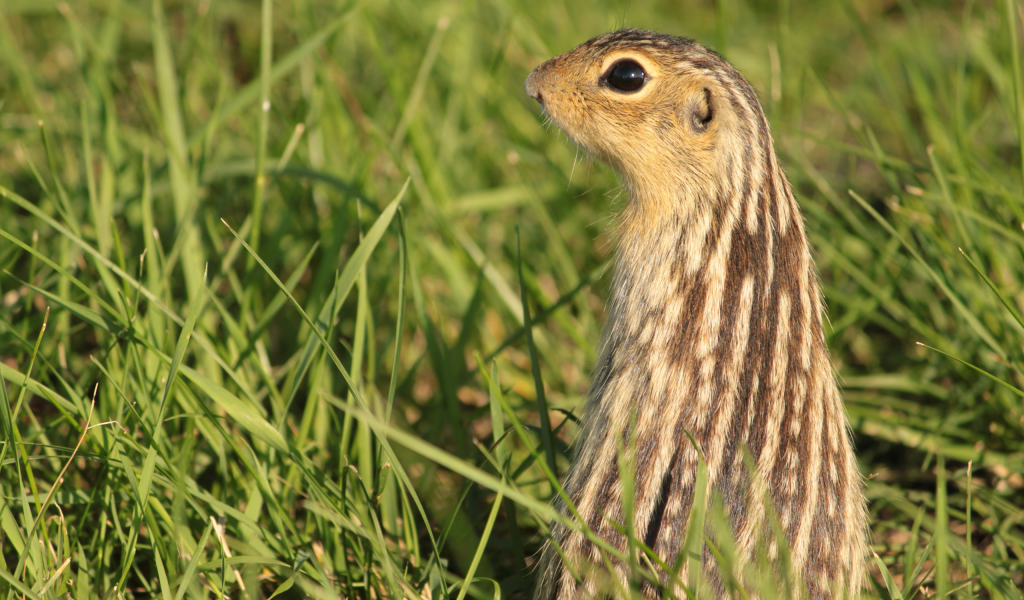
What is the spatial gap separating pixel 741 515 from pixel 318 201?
2943mm

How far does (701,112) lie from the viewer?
2547 millimetres

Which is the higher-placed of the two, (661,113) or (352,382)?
(661,113)

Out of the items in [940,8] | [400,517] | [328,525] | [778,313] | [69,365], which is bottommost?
[400,517]

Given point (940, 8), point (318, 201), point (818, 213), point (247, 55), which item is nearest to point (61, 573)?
point (318, 201)

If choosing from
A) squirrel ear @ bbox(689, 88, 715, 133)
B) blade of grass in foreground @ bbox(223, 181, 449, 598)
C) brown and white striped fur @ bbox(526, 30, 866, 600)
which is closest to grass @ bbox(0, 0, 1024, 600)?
blade of grass in foreground @ bbox(223, 181, 449, 598)

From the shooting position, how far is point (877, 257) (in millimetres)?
3787

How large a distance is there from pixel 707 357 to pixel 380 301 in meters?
1.99

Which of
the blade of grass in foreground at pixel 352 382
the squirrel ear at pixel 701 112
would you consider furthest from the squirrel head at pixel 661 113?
the blade of grass in foreground at pixel 352 382

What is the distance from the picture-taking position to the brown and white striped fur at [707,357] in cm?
222

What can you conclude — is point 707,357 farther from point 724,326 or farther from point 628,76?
point 628,76

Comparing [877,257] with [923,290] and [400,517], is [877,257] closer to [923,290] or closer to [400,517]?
[923,290]

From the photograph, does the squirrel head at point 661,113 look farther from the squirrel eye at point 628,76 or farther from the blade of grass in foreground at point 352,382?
the blade of grass in foreground at point 352,382

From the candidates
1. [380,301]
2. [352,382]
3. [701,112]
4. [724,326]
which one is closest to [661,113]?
[701,112]

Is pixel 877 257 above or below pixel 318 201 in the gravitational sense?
below
